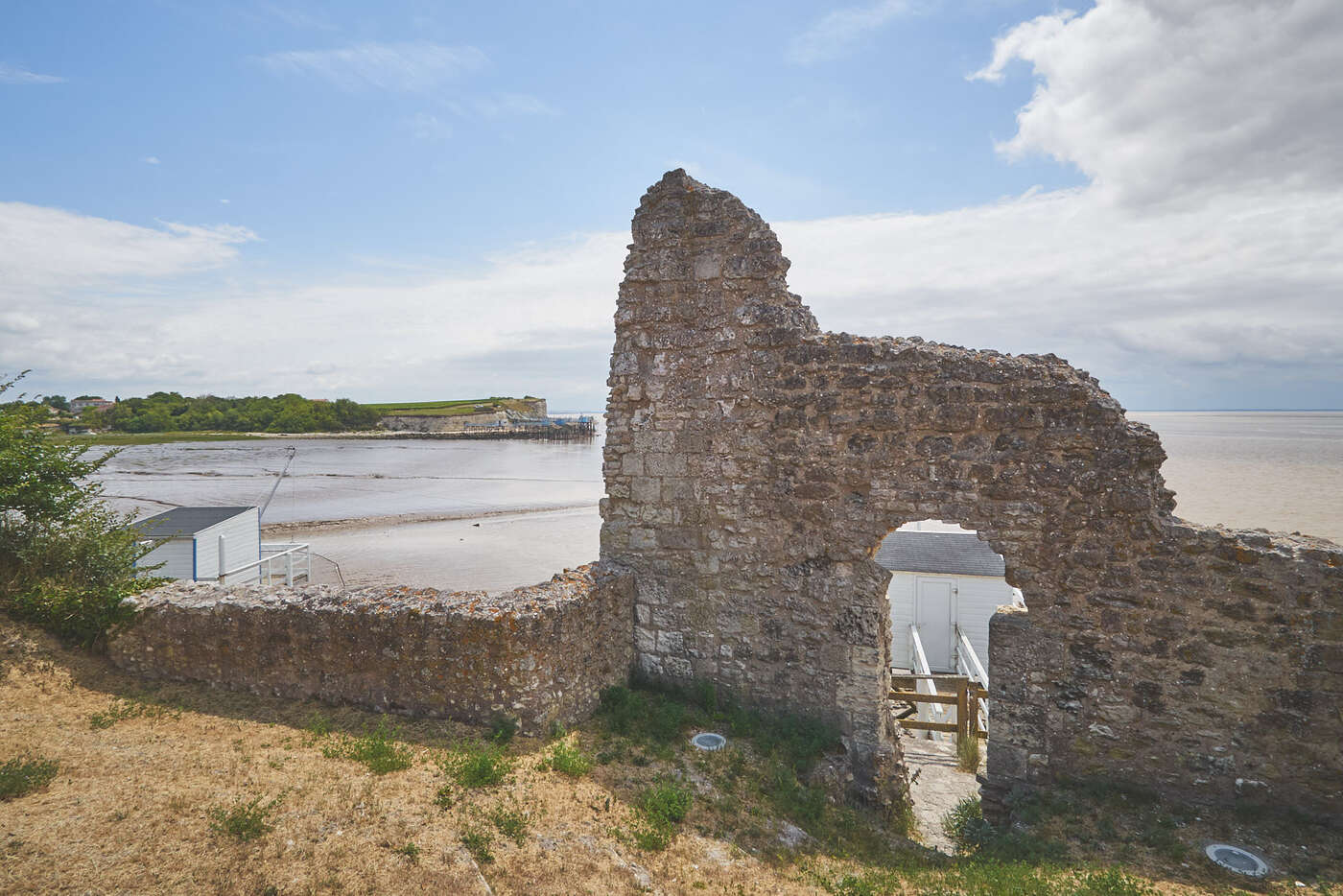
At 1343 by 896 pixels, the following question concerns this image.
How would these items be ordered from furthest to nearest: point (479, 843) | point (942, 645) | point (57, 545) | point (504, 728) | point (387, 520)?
point (387, 520), point (942, 645), point (57, 545), point (504, 728), point (479, 843)

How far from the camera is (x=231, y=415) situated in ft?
420

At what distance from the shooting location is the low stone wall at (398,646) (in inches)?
245

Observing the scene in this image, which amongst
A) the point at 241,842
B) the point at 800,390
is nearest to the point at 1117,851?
the point at 800,390

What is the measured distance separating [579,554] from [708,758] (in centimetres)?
1870

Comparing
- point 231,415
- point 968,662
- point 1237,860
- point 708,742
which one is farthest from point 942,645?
point 231,415

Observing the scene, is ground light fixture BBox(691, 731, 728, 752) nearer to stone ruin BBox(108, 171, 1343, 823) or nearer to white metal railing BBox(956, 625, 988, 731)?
stone ruin BBox(108, 171, 1343, 823)

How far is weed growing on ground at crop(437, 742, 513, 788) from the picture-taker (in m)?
5.35

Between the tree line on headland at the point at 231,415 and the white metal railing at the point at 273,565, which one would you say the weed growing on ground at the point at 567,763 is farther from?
the tree line on headland at the point at 231,415

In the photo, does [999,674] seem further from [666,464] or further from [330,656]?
[330,656]

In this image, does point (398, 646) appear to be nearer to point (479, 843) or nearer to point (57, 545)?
point (479, 843)

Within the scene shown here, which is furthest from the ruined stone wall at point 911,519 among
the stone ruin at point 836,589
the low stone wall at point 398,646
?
the low stone wall at point 398,646

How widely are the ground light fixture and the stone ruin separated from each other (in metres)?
0.72

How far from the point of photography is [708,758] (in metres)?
6.45

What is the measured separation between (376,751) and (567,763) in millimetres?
1594
